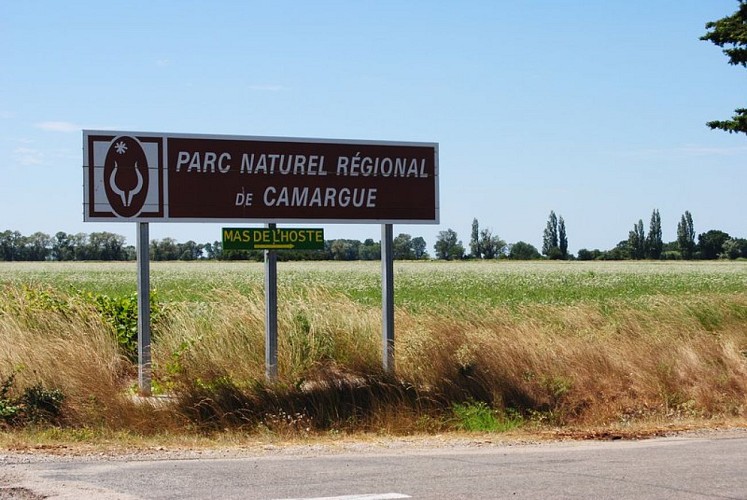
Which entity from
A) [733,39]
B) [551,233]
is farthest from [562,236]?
[733,39]

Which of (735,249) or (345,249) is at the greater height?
(345,249)

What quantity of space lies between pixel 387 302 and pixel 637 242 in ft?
421

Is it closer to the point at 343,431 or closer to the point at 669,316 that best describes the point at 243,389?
the point at 343,431

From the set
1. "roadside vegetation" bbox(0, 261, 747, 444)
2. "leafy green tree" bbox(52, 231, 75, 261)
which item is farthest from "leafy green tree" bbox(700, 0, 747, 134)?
"leafy green tree" bbox(52, 231, 75, 261)

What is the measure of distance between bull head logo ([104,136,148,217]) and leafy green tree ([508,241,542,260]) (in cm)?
11793

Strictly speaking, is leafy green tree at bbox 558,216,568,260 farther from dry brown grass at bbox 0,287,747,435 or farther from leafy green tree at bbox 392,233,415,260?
dry brown grass at bbox 0,287,747,435

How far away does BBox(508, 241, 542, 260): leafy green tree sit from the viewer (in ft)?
420

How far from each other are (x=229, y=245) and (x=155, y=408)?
2.41 m

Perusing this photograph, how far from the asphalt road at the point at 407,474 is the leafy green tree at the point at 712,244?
124 m

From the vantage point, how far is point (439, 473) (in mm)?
7258

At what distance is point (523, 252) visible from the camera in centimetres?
12938

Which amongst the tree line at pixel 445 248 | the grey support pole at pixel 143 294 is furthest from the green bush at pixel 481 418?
the tree line at pixel 445 248

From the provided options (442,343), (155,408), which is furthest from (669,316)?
(155,408)

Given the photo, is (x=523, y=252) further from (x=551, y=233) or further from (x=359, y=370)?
(x=359, y=370)
